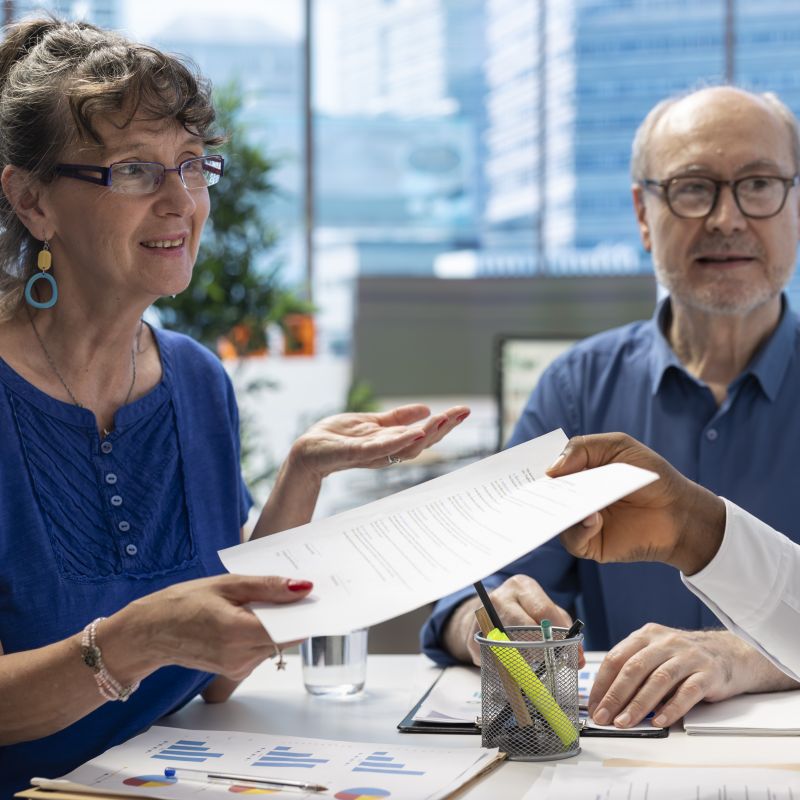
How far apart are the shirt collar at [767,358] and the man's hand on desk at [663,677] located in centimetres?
71

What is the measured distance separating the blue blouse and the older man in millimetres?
554

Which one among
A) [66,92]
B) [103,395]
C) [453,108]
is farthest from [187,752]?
[453,108]

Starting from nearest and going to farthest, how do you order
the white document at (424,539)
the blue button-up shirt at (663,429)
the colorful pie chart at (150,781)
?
the white document at (424,539)
the colorful pie chart at (150,781)
the blue button-up shirt at (663,429)

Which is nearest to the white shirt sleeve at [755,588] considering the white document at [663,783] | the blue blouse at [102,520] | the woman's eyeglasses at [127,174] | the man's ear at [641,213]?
the white document at [663,783]

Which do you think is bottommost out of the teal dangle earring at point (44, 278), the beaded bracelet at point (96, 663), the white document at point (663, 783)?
the white document at point (663, 783)

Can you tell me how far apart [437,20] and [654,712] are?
5919 millimetres

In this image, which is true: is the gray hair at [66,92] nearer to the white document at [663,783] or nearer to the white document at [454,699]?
the white document at [454,699]

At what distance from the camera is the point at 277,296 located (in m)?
4.28

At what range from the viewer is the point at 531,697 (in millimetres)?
1143

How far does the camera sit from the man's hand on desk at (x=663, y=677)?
4.17 feet

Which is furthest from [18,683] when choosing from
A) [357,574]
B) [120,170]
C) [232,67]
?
[232,67]

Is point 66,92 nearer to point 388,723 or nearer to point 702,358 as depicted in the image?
point 388,723

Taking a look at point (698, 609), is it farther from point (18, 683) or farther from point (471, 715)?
point (18, 683)

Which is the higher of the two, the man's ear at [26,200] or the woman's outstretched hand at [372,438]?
the man's ear at [26,200]
